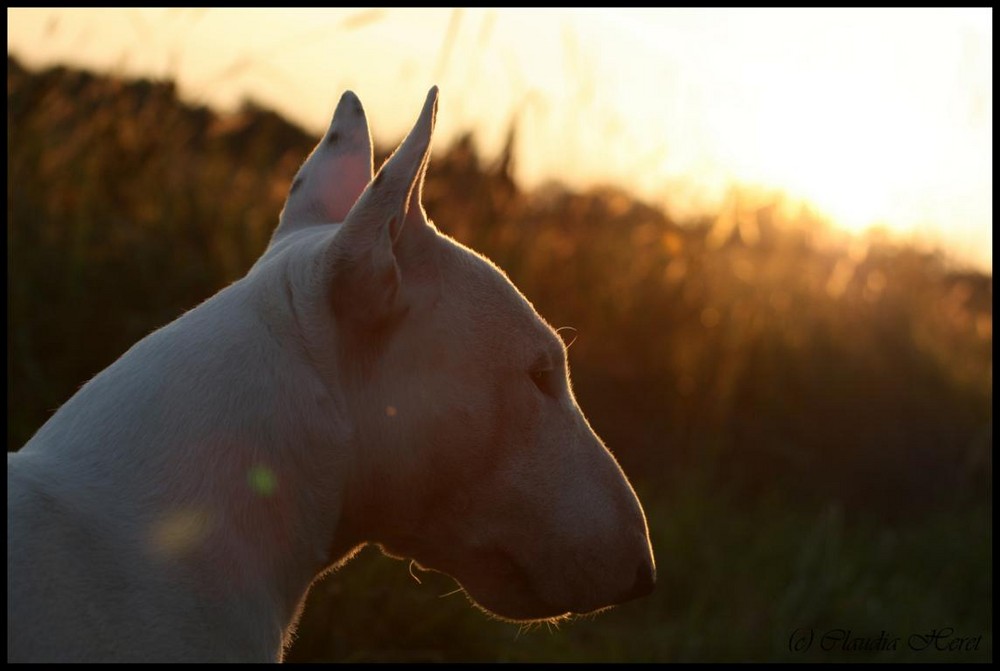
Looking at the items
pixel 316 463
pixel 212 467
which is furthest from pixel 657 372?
pixel 212 467

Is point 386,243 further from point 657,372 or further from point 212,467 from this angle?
point 657,372

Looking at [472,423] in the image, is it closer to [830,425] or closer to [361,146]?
[361,146]

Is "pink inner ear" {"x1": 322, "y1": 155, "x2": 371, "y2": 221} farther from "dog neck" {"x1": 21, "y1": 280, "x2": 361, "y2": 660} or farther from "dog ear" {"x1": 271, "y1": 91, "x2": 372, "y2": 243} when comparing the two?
"dog neck" {"x1": 21, "y1": 280, "x2": 361, "y2": 660}

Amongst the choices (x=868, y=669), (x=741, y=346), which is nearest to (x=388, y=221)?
(x=868, y=669)

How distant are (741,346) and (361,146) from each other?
4324 mm

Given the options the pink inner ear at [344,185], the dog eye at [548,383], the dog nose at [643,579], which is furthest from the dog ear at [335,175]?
the dog nose at [643,579]

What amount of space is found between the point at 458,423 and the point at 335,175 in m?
0.76

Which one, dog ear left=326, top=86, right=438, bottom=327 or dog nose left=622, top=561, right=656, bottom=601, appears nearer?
dog ear left=326, top=86, right=438, bottom=327

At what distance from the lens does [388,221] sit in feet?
6.67

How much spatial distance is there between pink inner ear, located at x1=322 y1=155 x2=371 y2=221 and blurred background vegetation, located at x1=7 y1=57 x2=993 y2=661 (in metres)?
1.58

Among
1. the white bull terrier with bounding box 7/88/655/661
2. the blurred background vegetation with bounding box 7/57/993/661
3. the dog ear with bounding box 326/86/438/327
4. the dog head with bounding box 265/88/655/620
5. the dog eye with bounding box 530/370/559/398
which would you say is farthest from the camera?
the blurred background vegetation with bounding box 7/57/993/661

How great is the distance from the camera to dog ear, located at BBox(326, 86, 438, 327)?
6.59ft

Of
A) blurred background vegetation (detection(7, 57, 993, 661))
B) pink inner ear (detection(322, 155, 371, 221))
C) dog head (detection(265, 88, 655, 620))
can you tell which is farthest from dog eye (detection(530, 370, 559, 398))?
blurred background vegetation (detection(7, 57, 993, 661))

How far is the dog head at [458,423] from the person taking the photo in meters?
2.16
